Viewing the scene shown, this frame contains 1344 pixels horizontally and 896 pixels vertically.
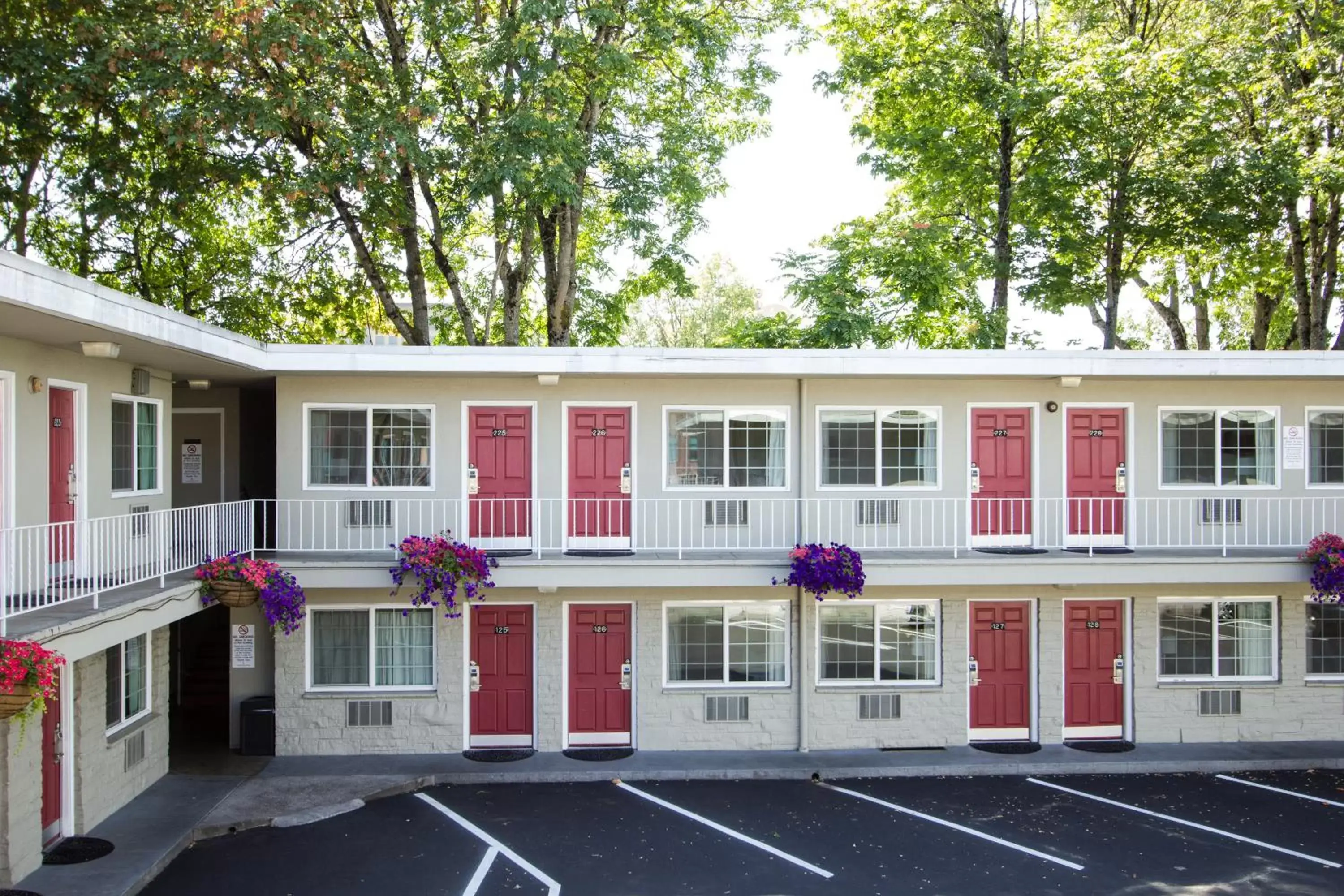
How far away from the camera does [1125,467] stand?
13859 millimetres

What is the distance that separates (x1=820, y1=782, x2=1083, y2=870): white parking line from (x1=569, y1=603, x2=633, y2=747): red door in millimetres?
3085

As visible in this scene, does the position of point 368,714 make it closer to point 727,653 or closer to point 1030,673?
point 727,653

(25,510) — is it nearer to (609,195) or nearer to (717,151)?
(609,195)

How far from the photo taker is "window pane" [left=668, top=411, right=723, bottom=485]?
44.4 feet

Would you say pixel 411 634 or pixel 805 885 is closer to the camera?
pixel 805 885

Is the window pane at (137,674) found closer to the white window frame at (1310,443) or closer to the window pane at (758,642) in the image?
the window pane at (758,642)

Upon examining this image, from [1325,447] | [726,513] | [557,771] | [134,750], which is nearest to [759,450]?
[726,513]

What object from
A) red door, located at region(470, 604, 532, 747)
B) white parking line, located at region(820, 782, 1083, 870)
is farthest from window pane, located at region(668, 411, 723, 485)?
white parking line, located at region(820, 782, 1083, 870)

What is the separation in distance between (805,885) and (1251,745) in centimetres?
849

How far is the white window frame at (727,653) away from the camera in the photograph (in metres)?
13.4

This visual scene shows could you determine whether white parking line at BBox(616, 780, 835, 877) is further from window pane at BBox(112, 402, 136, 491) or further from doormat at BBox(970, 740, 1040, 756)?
window pane at BBox(112, 402, 136, 491)

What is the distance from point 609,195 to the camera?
70.8 feet

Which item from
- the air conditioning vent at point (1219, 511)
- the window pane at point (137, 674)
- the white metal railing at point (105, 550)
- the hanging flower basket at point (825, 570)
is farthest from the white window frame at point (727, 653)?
the window pane at point (137, 674)

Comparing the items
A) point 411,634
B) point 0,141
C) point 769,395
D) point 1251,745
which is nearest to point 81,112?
point 0,141
